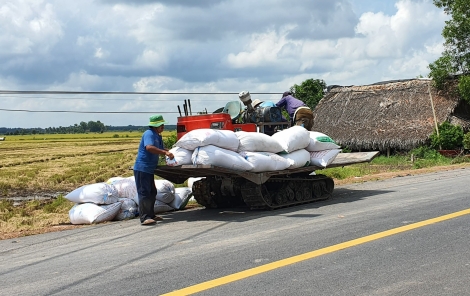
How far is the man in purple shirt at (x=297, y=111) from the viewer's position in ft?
40.2

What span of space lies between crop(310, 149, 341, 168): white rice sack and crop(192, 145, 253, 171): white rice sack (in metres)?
2.05

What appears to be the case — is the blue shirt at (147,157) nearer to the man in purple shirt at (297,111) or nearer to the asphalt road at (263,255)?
the asphalt road at (263,255)

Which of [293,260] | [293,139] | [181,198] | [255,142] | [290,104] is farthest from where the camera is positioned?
[290,104]

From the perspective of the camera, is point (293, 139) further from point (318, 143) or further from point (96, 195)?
point (96, 195)

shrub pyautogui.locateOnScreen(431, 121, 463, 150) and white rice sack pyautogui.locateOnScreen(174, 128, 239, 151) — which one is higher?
white rice sack pyautogui.locateOnScreen(174, 128, 239, 151)

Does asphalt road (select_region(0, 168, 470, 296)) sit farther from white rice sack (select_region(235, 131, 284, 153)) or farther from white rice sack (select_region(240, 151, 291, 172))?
white rice sack (select_region(235, 131, 284, 153))

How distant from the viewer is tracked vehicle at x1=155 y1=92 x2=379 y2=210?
9938 millimetres

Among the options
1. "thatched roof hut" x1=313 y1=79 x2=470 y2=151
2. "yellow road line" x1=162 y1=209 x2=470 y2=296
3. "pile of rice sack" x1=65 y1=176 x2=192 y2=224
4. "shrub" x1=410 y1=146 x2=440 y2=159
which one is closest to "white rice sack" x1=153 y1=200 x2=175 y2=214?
"pile of rice sack" x1=65 y1=176 x2=192 y2=224

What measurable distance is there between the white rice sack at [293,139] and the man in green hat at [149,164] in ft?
7.53

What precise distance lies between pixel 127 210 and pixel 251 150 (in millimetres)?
Answer: 2501

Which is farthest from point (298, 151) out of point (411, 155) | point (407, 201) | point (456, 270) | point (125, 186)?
point (411, 155)

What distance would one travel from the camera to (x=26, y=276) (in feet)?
19.5

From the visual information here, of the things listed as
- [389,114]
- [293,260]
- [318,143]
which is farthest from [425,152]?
[293,260]

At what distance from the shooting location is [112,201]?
1022 centimetres
